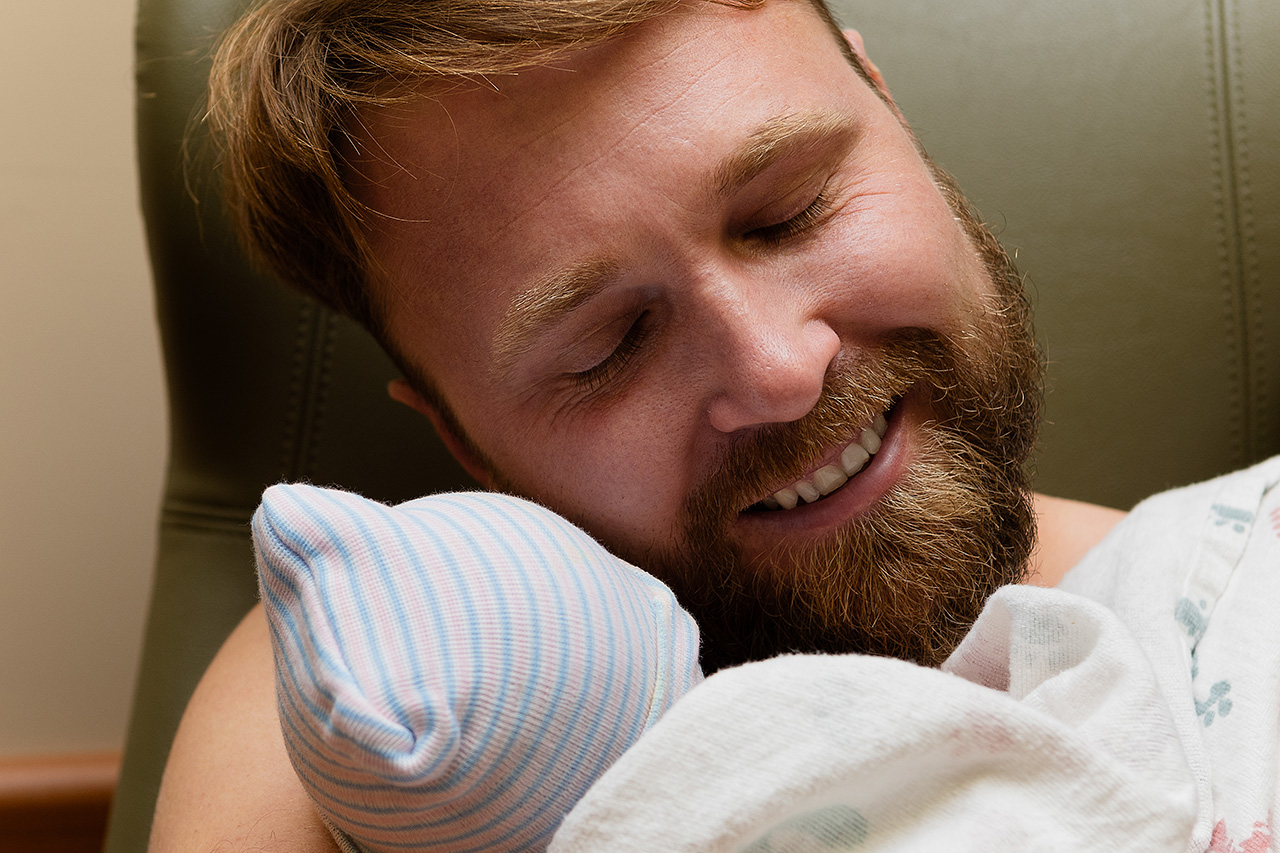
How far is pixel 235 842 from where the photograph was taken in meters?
0.63

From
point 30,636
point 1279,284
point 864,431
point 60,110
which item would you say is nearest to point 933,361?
point 864,431

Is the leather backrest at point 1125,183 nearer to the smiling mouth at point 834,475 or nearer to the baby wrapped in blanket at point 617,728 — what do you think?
the smiling mouth at point 834,475

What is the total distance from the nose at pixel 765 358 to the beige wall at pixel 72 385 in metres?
1.01

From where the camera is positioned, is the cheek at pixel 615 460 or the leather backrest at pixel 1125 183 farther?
the leather backrest at pixel 1125 183

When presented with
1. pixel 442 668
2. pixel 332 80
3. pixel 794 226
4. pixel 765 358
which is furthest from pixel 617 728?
pixel 332 80

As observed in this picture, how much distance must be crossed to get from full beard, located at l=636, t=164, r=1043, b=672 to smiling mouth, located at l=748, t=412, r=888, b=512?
1.0 inches

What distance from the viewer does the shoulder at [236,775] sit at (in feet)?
2.02

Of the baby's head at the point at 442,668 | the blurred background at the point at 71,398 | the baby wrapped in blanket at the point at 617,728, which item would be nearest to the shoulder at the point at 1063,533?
the baby wrapped in blanket at the point at 617,728

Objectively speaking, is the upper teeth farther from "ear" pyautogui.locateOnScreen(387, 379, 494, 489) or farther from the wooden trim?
the wooden trim

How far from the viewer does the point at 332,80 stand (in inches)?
29.8

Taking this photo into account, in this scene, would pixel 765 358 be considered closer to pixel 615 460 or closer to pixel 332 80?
pixel 615 460

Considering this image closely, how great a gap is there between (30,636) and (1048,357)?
1422 mm

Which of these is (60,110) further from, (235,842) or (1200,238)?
(1200,238)

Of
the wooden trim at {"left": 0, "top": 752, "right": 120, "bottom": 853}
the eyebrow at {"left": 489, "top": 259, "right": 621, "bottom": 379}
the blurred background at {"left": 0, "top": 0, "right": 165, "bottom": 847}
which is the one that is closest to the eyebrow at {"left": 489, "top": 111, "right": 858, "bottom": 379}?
the eyebrow at {"left": 489, "top": 259, "right": 621, "bottom": 379}
